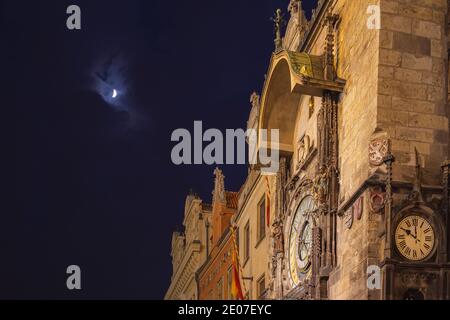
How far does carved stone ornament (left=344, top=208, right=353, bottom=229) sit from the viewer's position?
79.0 feet

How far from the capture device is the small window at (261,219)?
40.1 m

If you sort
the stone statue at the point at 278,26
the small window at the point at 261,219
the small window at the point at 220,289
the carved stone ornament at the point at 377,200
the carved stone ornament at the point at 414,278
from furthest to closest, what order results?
the small window at the point at 220,289
the small window at the point at 261,219
the stone statue at the point at 278,26
the carved stone ornament at the point at 377,200
the carved stone ornament at the point at 414,278

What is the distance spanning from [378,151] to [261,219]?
59.6ft

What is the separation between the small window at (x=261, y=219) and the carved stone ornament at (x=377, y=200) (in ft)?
55.0

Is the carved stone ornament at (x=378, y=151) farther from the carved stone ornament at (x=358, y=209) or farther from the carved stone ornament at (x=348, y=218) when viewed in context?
the carved stone ornament at (x=348, y=218)

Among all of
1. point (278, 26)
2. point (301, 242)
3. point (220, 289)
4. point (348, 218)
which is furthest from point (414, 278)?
point (220, 289)

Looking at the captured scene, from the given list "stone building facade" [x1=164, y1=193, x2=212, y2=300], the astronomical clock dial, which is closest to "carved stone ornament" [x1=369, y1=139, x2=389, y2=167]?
the astronomical clock dial

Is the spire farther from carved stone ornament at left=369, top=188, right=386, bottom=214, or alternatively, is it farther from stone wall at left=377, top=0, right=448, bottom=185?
carved stone ornament at left=369, top=188, right=386, bottom=214

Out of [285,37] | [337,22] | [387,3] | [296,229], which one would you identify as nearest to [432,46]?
[387,3]

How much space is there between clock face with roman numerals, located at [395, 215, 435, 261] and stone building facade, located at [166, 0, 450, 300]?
2 centimetres

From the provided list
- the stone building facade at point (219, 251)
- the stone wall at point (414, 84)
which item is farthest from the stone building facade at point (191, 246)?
the stone wall at point (414, 84)

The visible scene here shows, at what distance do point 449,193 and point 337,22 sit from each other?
5957mm

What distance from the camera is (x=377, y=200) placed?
75.2ft
